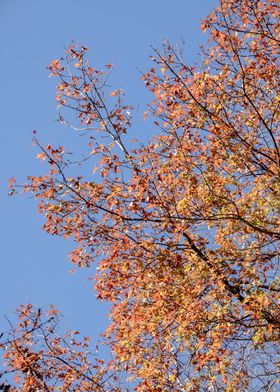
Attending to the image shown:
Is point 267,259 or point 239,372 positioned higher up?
point 267,259

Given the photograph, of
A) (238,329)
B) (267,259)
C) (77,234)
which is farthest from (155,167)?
(238,329)

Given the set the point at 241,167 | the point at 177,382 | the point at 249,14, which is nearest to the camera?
the point at 241,167

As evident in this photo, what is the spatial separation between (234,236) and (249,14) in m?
5.22

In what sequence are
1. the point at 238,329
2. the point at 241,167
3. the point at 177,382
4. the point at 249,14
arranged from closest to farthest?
1. the point at 238,329
2. the point at 241,167
3. the point at 177,382
4. the point at 249,14

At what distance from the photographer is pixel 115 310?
11.0 meters

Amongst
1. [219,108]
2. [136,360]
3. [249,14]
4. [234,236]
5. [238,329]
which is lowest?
[136,360]

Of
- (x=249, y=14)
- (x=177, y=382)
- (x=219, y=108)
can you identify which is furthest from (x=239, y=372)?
(x=249, y=14)

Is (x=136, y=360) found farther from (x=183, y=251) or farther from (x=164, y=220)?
(x=164, y=220)

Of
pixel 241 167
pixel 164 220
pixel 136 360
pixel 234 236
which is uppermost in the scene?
pixel 241 167

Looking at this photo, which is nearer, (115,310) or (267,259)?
(267,259)

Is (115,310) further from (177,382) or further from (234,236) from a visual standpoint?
(234,236)

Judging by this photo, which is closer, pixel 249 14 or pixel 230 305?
pixel 230 305

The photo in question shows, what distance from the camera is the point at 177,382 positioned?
10773 millimetres

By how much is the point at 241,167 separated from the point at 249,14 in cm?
399
